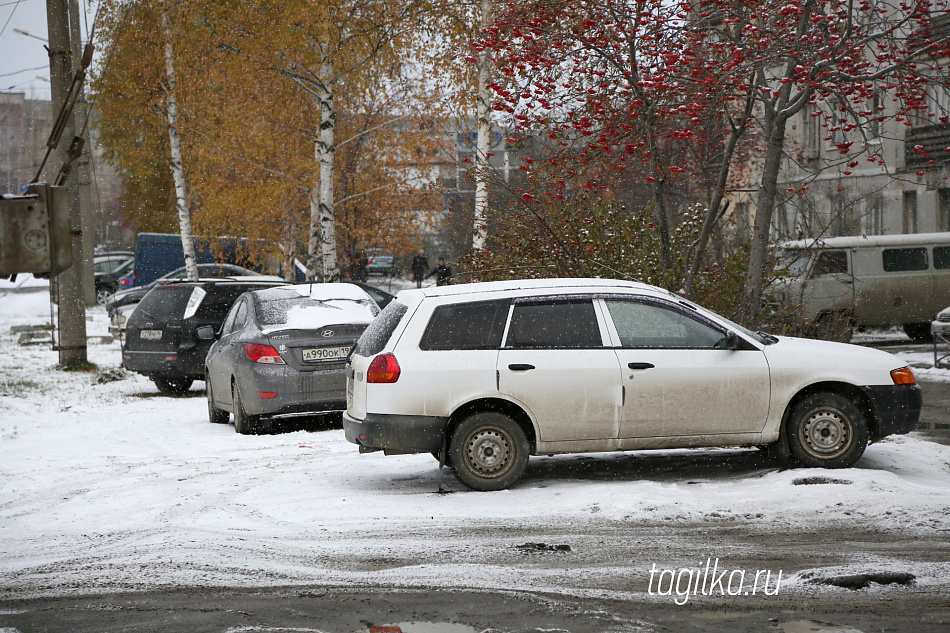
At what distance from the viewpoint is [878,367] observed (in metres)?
8.57

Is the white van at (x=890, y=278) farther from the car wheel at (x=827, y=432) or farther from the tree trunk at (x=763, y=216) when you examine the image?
the car wheel at (x=827, y=432)

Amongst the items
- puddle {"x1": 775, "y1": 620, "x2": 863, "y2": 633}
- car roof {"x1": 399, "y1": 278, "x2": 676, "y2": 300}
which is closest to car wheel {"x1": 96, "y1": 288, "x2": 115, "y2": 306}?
car roof {"x1": 399, "y1": 278, "x2": 676, "y2": 300}

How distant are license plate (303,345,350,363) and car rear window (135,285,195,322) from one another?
5668mm

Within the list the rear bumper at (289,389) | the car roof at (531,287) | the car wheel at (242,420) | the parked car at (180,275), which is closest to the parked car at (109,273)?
the parked car at (180,275)

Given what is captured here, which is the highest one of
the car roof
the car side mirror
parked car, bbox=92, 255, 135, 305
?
parked car, bbox=92, 255, 135, 305

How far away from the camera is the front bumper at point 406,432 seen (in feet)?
26.9

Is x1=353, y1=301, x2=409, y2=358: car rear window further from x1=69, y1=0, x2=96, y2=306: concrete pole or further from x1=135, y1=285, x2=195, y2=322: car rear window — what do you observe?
x1=69, y1=0, x2=96, y2=306: concrete pole

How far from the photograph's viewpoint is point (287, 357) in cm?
1153

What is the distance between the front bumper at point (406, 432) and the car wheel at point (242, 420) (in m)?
3.83

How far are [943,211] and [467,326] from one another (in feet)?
86.4

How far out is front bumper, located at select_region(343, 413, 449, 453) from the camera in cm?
820

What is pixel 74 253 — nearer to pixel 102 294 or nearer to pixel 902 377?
pixel 902 377

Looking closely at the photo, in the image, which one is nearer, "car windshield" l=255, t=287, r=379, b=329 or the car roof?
the car roof

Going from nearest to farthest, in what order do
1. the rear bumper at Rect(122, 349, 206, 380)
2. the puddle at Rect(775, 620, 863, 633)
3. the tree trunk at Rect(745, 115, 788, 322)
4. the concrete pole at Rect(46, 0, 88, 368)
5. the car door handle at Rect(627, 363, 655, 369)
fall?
the puddle at Rect(775, 620, 863, 633) → the car door handle at Rect(627, 363, 655, 369) → the tree trunk at Rect(745, 115, 788, 322) → the rear bumper at Rect(122, 349, 206, 380) → the concrete pole at Rect(46, 0, 88, 368)
